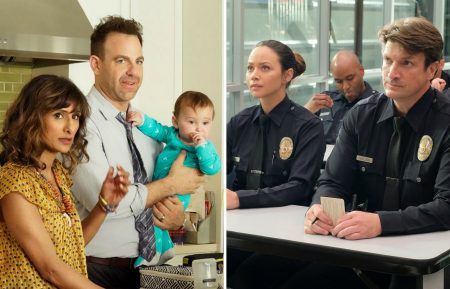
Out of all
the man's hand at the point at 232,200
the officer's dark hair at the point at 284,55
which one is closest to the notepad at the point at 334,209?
the man's hand at the point at 232,200

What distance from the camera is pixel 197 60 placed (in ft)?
5.32

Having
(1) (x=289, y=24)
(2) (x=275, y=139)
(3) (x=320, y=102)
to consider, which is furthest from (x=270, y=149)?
(1) (x=289, y=24)

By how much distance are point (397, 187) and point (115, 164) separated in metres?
1.51

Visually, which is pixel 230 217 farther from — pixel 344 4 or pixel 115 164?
pixel 344 4

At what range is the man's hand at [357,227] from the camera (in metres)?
2.14

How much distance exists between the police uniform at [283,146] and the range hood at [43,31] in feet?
4.73

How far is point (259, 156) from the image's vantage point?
114 inches

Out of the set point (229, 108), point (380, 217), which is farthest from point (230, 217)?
point (229, 108)

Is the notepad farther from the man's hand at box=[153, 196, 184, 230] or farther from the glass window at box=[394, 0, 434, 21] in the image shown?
the glass window at box=[394, 0, 434, 21]

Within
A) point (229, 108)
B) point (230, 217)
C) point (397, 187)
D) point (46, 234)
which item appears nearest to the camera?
point (46, 234)

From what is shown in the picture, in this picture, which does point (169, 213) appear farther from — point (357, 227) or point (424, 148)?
point (424, 148)

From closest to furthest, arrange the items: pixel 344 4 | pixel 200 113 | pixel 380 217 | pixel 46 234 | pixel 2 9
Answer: pixel 46 234 < pixel 2 9 < pixel 200 113 < pixel 380 217 < pixel 344 4

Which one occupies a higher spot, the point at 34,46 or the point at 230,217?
the point at 34,46

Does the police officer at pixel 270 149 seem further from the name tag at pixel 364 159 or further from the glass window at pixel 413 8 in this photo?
the glass window at pixel 413 8
